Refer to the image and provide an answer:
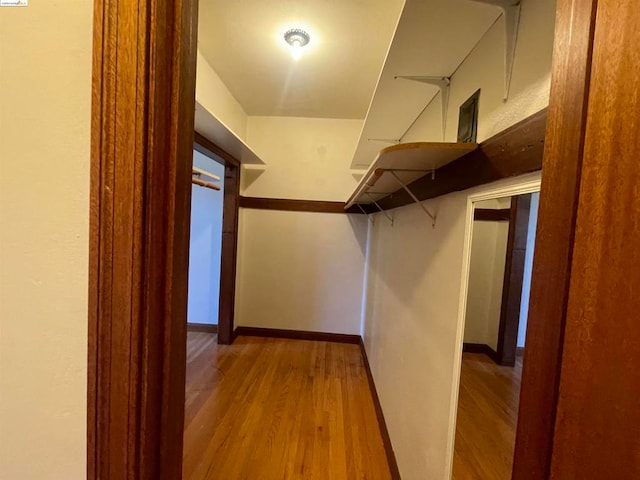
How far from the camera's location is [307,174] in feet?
11.9

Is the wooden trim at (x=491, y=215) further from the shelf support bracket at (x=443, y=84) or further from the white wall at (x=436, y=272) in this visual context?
the shelf support bracket at (x=443, y=84)

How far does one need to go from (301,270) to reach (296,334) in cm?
80

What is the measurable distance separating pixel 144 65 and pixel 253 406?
2.47 meters

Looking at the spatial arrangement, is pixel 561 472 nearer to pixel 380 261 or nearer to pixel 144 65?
pixel 144 65

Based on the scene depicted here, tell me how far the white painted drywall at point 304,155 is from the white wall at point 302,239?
11 millimetres

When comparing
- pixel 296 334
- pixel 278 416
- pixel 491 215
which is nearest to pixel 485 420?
pixel 491 215

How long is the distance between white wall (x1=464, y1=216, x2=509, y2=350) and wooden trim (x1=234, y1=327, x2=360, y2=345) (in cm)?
285

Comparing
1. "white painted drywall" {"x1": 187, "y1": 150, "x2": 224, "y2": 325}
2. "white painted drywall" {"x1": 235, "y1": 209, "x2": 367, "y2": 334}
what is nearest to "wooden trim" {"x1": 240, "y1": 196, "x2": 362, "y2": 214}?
"white painted drywall" {"x1": 235, "y1": 209, "x2": 367, "y2": 334}

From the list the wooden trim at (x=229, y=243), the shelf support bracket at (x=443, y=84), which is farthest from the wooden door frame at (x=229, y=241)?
the shelf support bracket at (x=443, y=84)

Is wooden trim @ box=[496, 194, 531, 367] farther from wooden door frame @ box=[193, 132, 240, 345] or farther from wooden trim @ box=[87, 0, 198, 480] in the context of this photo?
wooden door frame @ box=[193, 132, 240, 345]

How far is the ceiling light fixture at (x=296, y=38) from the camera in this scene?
6.40 feet

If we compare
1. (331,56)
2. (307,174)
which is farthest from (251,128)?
(331,56)

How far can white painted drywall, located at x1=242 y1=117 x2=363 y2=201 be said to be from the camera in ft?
11.7

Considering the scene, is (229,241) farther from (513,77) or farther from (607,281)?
(607,281)
